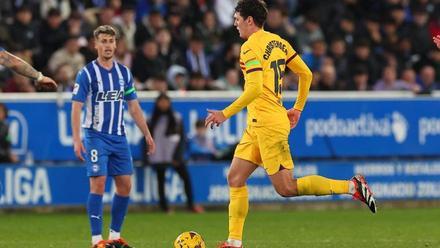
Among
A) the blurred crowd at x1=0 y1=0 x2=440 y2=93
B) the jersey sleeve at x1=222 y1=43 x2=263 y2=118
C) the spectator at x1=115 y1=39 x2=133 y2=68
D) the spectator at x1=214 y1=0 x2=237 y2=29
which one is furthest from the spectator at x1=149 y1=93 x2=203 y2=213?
the jersey sleeve at x1=222 y1=43 x2=263 y2=118

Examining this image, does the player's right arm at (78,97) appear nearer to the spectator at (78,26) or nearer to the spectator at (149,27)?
the spectator at (78,26)

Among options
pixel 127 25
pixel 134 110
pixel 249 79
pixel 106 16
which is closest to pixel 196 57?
pixel 127 25

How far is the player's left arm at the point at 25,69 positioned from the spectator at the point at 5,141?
21.9 ft

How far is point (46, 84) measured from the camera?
11.4m

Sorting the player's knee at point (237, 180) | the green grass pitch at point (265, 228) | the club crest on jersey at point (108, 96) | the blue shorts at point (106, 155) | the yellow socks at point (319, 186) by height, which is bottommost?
the green grass pitch at point (265, 228)

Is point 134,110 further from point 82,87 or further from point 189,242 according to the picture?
point 189,242

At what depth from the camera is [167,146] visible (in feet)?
62.5

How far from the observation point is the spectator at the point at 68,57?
19422 mm

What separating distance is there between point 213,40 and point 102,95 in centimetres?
951

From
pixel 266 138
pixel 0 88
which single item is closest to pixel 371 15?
pixel 0 88

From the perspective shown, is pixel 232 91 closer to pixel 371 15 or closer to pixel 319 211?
pixel 319 211

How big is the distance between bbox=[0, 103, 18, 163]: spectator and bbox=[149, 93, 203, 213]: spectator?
221 cm

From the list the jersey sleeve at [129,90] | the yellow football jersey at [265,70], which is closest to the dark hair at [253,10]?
the yellow football jersey at [265,70]

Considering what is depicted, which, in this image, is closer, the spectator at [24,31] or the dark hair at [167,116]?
the dark hair at [167,116]
